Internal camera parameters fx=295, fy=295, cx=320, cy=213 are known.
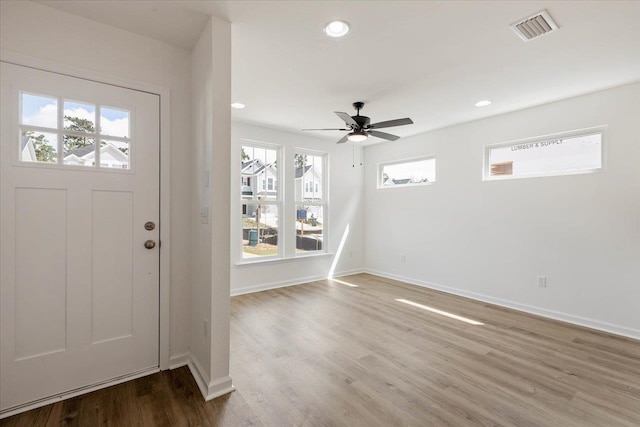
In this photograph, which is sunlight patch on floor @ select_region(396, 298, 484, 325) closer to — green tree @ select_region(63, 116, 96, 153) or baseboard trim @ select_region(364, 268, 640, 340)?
baseboard trim @ select_region(364, 268, 640, 340)

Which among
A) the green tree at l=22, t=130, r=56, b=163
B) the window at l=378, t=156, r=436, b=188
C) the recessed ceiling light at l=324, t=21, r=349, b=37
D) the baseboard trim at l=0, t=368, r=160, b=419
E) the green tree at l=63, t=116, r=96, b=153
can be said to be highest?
the recessed ceiling light at l=324, t=21, r=349, b=37

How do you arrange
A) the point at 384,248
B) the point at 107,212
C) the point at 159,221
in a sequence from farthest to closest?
1. the point at 384,248
2. the point at 159,221
3. the point at 107,212

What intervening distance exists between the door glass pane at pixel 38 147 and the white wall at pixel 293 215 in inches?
101

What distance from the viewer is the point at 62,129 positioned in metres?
2.01

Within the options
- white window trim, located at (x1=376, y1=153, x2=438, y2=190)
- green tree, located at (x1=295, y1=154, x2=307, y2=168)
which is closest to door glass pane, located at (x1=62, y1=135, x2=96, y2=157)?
green tree, located at (x1=295, y1=154, x2=307, y2=168)

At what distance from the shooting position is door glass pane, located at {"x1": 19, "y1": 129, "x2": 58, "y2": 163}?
189 centimetres

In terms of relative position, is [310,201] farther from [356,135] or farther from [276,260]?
[356,135]

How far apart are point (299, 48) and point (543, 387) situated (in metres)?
3.25

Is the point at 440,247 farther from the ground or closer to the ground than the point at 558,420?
farther from the ground

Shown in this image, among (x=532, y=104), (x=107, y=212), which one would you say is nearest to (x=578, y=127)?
(x=532, y=104)

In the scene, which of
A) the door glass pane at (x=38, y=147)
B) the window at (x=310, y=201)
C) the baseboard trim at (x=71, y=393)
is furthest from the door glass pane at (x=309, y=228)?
the door glass pane at (x=38, y=147)

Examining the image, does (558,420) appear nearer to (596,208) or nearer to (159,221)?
(596,208)

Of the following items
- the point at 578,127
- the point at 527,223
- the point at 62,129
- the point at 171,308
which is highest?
the point at 578,127

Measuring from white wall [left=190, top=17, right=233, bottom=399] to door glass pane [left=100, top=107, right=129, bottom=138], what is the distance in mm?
605
